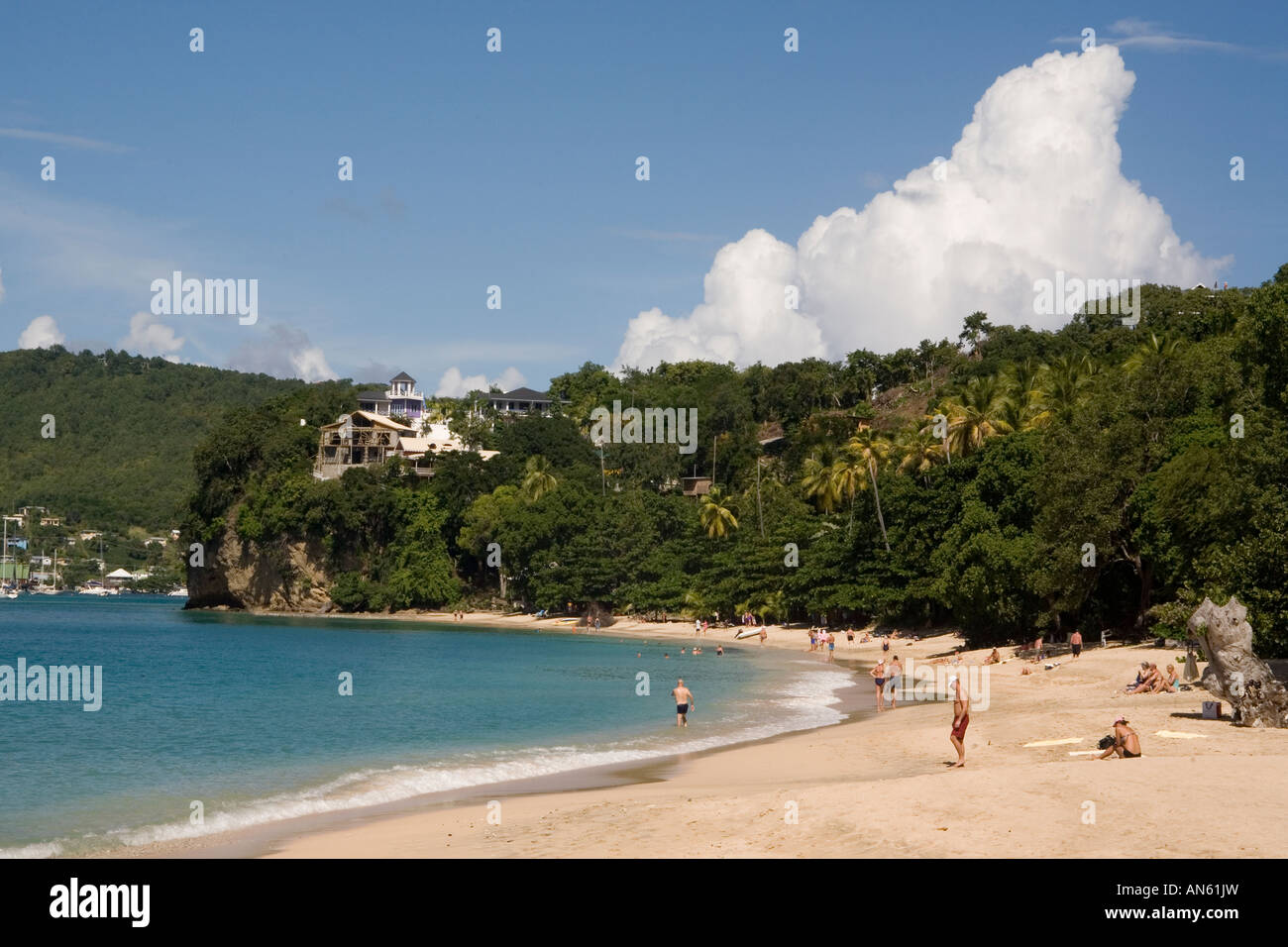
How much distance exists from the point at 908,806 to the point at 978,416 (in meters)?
47.0

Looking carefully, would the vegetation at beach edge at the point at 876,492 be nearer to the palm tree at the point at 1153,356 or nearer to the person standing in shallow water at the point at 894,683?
the palm tree at the point at 1153,356

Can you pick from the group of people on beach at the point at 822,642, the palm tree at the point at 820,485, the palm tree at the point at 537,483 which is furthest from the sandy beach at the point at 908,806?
the palm tree at the point at 537,483

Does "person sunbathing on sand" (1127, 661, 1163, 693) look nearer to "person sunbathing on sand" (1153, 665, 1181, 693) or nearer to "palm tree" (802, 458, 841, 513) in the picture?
"person sunbathing on sand" (1153, 665, 1181, 693)

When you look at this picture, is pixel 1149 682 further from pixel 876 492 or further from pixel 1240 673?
pixel 876 492

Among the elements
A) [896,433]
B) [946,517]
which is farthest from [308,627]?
[946,517]

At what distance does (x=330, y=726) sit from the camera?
107ft

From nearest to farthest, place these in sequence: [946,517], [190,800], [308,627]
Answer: [190,800] < [946,517] < [308,627]

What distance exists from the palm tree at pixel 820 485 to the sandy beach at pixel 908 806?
52215 millimetres

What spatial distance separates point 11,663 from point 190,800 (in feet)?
143

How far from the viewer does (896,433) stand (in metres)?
74.7
